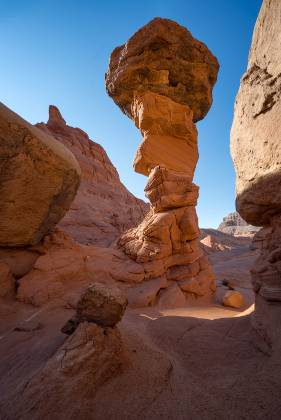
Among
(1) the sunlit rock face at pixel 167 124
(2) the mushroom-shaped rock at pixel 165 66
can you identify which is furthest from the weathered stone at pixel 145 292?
(2) the mushroom-shaped rock at pixel 165 66

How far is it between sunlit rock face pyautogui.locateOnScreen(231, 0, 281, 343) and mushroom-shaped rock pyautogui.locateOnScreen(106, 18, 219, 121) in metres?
6.28

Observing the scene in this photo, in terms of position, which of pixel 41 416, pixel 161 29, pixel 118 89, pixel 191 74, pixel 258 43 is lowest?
pixel 41 416

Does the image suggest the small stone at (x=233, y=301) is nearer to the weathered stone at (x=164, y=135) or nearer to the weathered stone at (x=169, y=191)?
the weathered stone at (x=169, y=191)

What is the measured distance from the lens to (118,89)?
872 cm

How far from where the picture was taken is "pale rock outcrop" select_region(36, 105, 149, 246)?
11.0 meters

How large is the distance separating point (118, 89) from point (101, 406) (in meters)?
9.89

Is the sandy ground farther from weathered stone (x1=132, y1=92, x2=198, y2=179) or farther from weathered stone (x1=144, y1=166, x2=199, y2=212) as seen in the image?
weathered stone (x1=132, y1=92, x2=198, y2=179)

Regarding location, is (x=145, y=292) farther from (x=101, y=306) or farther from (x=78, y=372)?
(x=78, y=372)

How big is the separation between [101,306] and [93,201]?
39.9 feet

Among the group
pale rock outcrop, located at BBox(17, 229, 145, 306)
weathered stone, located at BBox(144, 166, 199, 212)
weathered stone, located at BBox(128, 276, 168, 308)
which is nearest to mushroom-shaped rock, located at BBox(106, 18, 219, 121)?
weathered stone, located at BBox(144, 166, 199, 212)

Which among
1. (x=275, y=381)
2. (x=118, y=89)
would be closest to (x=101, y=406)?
(x=275, y=381)

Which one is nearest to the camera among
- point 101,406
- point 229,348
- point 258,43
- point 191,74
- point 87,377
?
point 101,406

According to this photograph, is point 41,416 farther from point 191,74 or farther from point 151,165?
point 191,74

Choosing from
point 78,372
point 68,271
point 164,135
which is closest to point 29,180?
point 68,271
